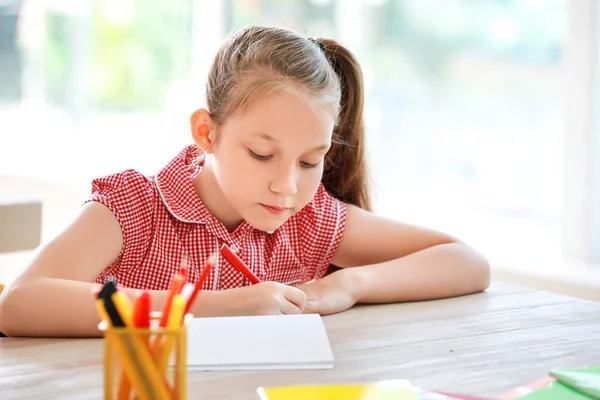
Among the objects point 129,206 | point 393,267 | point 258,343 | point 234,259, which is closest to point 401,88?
point 393,267

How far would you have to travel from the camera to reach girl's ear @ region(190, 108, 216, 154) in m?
1.38

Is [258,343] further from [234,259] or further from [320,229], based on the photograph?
[320,229]

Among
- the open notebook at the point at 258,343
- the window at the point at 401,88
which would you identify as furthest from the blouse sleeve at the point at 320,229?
the window at the point at 401,88

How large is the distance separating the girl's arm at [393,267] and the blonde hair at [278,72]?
0.22m

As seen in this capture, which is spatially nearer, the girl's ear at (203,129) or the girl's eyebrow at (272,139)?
the girl's eyebrow at (272,139)

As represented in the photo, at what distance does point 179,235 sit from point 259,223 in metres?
0.16

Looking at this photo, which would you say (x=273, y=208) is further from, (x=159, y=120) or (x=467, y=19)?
(x=159, y=120)

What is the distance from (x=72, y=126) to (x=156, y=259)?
2.65m

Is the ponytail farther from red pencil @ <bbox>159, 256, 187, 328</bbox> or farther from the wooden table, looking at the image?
red pencil @ <bbox>159, 256, 187, 328</bbox>

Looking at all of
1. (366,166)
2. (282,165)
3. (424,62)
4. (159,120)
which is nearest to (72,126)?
(159,120)

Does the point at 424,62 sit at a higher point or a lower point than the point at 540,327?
higher

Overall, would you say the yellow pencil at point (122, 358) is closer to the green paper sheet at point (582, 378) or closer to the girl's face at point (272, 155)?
the green paper sheet at point (582, 378)

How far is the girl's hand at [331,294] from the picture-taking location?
1245 mm

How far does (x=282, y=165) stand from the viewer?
49.4 inches
